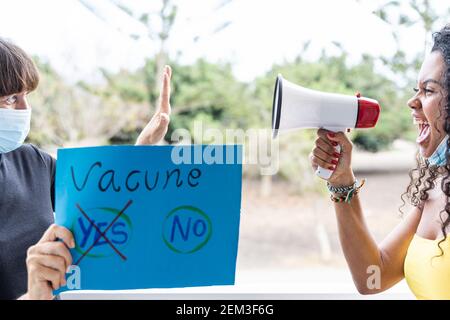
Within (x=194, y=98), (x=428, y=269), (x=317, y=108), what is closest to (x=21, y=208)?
(x=317, y=108)

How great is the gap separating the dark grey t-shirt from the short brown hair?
14cm

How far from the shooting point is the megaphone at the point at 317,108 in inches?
33.2

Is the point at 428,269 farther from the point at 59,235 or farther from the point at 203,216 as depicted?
the point at 59,235

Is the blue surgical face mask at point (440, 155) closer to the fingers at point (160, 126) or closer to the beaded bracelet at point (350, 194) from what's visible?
the beaded bracelet at point (350, 194)

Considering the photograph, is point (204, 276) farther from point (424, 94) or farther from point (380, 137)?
point (380, 137)

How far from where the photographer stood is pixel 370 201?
331cm

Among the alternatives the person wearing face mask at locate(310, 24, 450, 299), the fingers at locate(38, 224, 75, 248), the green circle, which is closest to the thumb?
the person wearing face mask at locate(310, 24, 450, 299)

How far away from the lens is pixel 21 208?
93 centimetres

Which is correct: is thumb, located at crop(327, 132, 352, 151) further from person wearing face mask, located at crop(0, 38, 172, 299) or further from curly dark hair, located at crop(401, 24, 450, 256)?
person wearing face mask, located at crop(0, 38, 172, 299)

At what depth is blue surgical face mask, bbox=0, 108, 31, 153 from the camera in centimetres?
91

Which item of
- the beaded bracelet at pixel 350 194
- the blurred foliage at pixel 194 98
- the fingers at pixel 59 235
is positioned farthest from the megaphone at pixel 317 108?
the blurred foliage at pixel 194 98

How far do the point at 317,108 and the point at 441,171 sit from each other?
28 centimetres

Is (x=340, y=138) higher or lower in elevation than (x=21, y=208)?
higher
